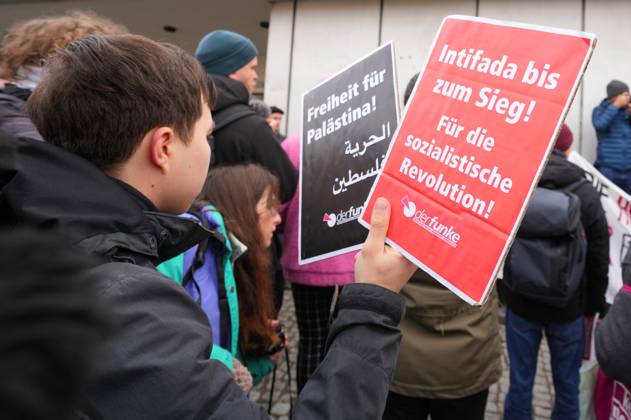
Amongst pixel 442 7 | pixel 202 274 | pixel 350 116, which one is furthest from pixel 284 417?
pixel 442 7

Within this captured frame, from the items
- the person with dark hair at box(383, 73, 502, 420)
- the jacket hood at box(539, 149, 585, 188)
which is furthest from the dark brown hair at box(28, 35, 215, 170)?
the jacket hood at box(539, 149, 585, 188)

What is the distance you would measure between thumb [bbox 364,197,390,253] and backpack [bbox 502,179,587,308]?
1.55m

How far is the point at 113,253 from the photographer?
0.84 metres

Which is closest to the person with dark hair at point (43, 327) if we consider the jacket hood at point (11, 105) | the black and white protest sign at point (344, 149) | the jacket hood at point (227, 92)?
the black and white protest sign at point (344, 149)

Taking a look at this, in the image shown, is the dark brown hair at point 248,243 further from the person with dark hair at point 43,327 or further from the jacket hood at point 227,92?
the person with dark hair at point 43,327

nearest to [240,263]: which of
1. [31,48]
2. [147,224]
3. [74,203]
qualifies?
[31,48]

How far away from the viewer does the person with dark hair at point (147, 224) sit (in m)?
0.73

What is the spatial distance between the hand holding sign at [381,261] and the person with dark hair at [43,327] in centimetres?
87

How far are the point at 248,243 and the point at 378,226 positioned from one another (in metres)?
1.10

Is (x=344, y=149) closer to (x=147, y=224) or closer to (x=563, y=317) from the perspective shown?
(x=147, y=224)

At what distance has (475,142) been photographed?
1186mm

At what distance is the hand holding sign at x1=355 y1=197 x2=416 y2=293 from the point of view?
45.6 inches

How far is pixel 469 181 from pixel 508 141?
121 mm

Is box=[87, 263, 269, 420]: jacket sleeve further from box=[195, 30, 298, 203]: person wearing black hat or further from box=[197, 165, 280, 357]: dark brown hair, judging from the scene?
box=[195, 30, 298, 203]: person wearing black hat
